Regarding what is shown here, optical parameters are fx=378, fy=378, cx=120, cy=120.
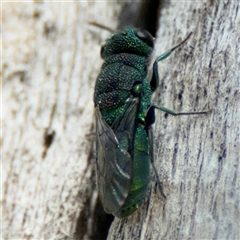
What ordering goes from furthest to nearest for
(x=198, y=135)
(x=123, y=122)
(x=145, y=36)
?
(x=145, y=36), (x=123, y=122), (x=198, y=135)

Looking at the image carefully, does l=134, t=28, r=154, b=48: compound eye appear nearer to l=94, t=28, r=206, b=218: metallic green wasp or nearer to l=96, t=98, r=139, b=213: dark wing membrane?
l=94, t=28, r=206, b=218: metallic green wasp

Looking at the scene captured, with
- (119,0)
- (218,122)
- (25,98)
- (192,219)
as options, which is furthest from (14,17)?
(192,219)

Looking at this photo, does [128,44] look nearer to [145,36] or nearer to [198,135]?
[145,36]

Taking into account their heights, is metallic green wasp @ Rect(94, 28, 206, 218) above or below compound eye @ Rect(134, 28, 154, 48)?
below

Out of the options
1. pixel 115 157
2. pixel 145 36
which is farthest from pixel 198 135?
pixel 145 36

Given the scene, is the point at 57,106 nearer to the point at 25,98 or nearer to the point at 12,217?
the point at 25,98

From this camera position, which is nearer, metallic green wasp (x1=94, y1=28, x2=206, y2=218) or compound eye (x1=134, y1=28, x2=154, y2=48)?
metallic green wasp (x1=94, y1=28, x2=206, y2=218)

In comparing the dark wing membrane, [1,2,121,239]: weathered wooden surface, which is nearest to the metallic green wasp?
the dark wing membrane
